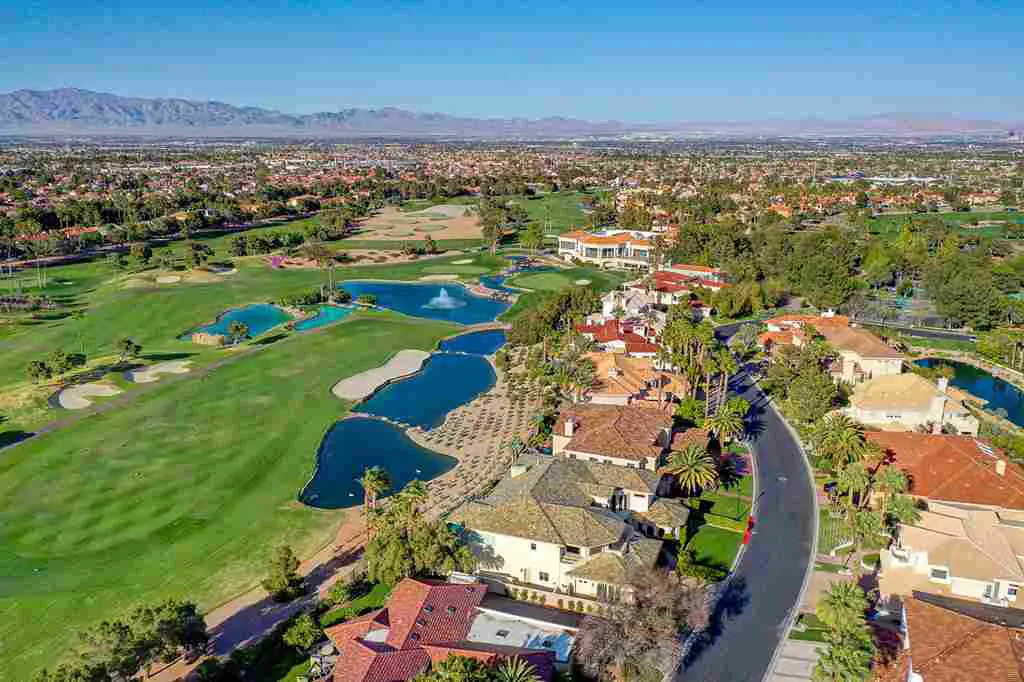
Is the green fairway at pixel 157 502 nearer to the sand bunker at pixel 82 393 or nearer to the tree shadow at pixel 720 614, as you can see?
the sand bunker at pixel 82 393

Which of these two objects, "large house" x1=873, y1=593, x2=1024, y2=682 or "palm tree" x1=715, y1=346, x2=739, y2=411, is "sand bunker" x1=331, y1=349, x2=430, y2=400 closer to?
"palm tree" x1=715, y1=346, x2=739, y2=411

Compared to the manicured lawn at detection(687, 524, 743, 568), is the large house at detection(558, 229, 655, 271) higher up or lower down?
higher up

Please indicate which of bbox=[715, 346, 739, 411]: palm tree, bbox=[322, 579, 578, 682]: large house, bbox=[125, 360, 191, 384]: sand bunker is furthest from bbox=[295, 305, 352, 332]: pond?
bbox=[322, 579, 578, 682]: large house

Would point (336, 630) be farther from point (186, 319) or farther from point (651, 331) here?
point (186, 319)

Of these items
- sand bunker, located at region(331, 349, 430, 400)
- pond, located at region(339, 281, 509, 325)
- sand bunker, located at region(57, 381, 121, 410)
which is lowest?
pond, located at region(339, 281, 509, 325)

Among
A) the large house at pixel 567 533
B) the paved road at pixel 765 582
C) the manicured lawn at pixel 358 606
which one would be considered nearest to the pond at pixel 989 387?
the paved road at pixel 765 582

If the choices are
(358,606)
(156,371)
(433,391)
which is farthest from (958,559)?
(156,371)

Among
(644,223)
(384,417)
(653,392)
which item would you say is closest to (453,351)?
(384,417)
